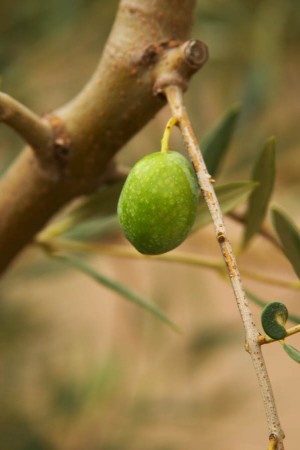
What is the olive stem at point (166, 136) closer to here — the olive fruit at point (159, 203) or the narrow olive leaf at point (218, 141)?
the olive fruit at point (159, 203)

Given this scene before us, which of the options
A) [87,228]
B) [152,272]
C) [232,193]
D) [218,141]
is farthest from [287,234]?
[152,272]

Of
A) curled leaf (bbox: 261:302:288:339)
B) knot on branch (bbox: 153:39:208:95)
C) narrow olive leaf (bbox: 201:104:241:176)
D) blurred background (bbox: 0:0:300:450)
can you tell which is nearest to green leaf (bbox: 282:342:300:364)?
curled leaf (bbox: 261:302:288:339)

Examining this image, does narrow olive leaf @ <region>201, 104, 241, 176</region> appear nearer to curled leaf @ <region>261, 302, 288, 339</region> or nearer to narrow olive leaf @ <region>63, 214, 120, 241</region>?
narrow olive leaf @ <region>63, 214, 120, 241</region>

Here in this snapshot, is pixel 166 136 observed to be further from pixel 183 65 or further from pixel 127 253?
pixel 127 253

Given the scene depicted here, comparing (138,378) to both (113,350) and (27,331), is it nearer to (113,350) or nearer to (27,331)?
(113,350)

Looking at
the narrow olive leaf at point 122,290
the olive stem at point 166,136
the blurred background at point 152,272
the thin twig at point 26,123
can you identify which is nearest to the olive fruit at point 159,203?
the olive stem at point 166,136

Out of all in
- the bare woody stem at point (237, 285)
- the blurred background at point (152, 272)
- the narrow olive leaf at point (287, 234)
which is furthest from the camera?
the blurred background at point (152, 272)

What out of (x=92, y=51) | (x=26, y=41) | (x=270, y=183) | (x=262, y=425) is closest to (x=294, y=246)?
(x=270, y=183)
